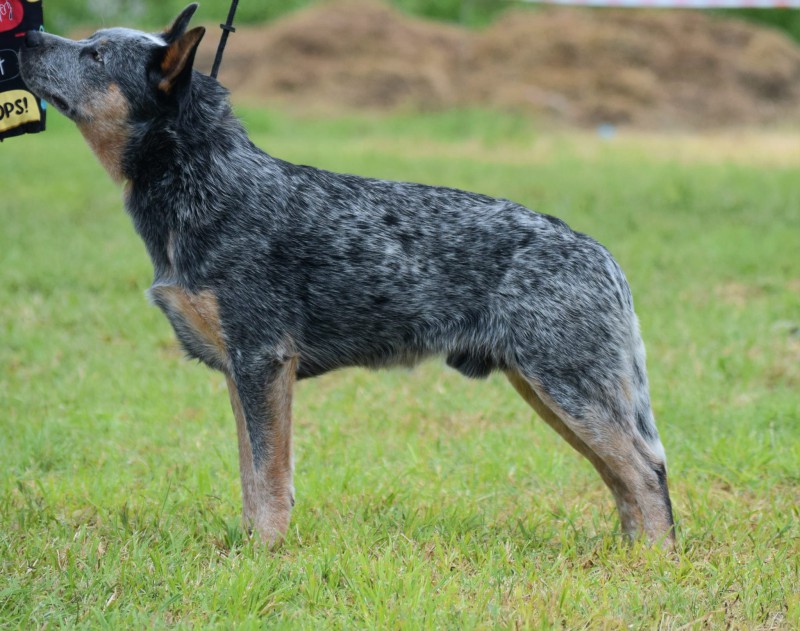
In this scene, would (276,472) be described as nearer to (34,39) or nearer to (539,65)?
(34,39)

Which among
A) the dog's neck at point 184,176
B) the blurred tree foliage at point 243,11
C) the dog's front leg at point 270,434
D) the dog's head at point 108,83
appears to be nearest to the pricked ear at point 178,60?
the dog's head at point 108,83

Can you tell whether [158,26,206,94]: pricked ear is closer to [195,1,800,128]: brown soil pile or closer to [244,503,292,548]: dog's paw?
[244,503,292,548]: dog's paw

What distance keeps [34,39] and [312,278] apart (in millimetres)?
1581

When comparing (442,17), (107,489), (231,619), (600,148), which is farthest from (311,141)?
(442,17)

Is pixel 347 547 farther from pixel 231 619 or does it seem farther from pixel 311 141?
pixel 311 141

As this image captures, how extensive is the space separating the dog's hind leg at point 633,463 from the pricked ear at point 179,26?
208 cm

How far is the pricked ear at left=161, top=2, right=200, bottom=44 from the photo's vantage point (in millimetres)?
4480

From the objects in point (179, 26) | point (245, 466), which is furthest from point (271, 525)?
point (179, 26)

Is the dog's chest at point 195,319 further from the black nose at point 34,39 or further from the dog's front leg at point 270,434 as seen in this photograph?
the black nose at point 34,39

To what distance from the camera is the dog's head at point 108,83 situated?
438 cm

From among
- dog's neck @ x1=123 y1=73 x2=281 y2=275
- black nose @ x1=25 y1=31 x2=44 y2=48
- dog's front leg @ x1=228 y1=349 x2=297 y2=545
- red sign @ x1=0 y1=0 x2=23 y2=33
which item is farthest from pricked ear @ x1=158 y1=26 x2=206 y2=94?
dog's front leg @ x1=228 y1=349 x2=297 y2=545

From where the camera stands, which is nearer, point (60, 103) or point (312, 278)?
point (60, 103)

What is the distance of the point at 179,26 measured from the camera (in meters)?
4.54

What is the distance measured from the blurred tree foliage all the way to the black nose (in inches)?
1097
